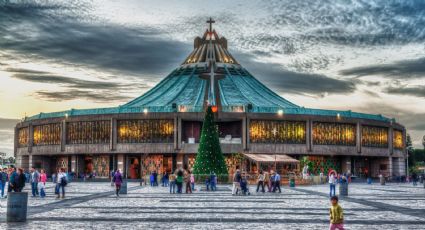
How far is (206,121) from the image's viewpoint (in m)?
45.6

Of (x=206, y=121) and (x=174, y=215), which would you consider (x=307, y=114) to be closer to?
(x=206, y=121)

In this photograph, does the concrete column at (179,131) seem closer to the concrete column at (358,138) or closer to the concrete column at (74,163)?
the concrete column at (74,163)

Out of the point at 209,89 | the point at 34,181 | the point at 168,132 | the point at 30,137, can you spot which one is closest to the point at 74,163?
the point at 30,137

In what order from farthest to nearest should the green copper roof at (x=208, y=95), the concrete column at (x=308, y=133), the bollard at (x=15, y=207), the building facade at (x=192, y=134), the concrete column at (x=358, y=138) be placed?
the concrete column at (x=358, y=138), the green copper roof at (x=208, y=95), the concrete column at (x=308, y=133), the building facade at (x=192, y=134), the bollard at (x=15, y=207)

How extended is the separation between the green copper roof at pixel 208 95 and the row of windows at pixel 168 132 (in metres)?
1.63

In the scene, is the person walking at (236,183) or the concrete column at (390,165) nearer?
the person walking at (236,183)

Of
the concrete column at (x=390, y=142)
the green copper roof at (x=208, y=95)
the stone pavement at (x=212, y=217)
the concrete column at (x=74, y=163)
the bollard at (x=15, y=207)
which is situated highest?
the green copper roof at (x=208, y=95)

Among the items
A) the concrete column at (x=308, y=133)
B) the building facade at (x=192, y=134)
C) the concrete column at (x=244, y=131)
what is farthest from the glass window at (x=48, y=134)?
the concrete column at (x=308, y=133)

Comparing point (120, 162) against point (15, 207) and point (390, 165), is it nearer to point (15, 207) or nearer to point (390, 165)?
point (390, 165)

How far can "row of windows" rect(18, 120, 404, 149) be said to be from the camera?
238ft

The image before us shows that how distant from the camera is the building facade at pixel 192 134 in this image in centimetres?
7225

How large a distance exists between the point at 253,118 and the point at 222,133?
19.9ft

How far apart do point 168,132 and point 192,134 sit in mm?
3656

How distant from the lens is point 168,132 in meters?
72.2
